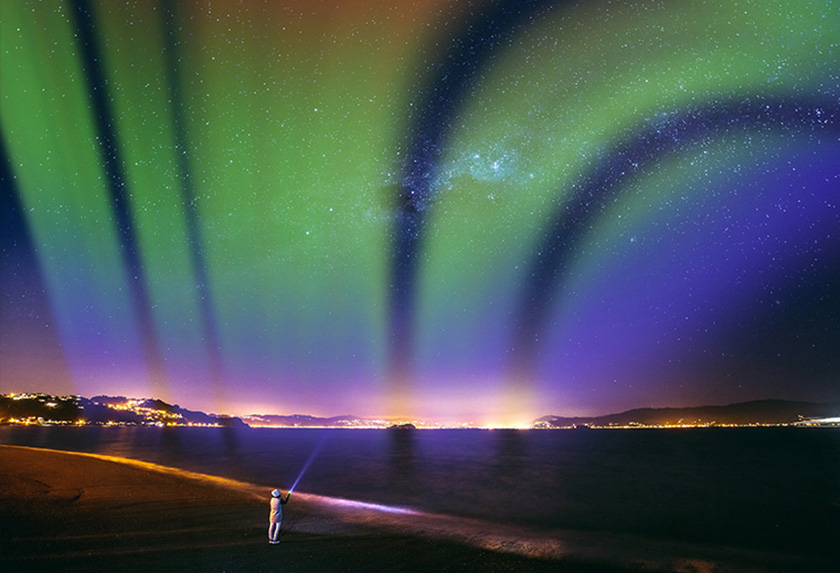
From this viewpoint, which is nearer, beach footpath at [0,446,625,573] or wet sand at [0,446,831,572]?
beach footpath at [0,446,625,573]

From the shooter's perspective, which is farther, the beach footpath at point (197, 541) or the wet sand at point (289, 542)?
the wet sand at point (289, 542)

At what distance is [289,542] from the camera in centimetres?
1169

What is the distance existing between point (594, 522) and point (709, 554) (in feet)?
17.9

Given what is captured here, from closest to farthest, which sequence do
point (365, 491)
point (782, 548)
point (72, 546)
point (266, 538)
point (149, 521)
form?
point (72, 546)
point (266, 538)
point (149, 521)
point (782, 548)
point (365, 491)

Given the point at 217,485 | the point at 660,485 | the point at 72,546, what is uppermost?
the point at 72,546

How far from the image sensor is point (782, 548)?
1529 centimetres

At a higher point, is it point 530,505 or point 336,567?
point 336,567

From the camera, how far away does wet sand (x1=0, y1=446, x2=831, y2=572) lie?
10.1 m

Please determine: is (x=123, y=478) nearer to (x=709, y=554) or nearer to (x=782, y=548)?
(x=709, y=554)

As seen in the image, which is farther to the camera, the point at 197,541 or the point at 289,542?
the point at 289,542

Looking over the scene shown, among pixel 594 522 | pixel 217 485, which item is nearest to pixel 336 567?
pixel 594 522

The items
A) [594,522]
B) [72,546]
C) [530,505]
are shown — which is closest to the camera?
[72,546]

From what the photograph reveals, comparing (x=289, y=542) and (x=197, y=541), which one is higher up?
(x=197, y=541)

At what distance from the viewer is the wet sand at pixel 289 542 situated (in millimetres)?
10102
